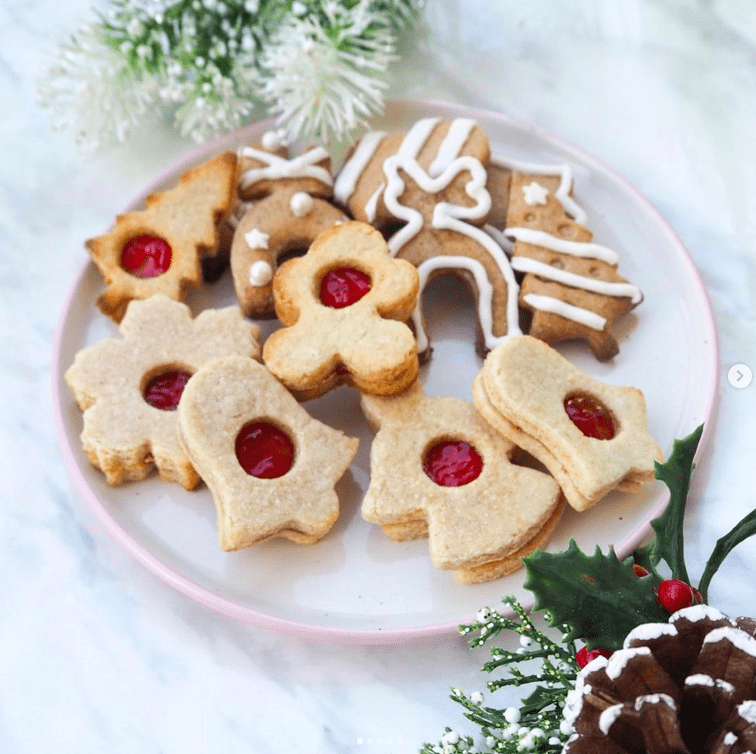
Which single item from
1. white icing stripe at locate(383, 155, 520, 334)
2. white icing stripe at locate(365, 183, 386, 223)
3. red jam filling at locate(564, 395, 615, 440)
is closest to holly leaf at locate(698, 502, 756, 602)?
red jam filling at locate(564, 395, 615, 440)

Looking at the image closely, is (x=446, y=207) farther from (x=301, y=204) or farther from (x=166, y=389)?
(x=166, y=389)

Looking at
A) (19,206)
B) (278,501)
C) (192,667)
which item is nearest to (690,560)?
(278,501)

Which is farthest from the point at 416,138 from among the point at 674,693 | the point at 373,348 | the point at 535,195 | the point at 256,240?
the point at 674,693

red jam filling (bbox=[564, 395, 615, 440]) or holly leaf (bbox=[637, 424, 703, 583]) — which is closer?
holly leaf (bbox=[637, 424, 703, 583])

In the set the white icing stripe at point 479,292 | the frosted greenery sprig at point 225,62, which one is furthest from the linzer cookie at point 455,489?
the frosted greenery sprig at point 225,62

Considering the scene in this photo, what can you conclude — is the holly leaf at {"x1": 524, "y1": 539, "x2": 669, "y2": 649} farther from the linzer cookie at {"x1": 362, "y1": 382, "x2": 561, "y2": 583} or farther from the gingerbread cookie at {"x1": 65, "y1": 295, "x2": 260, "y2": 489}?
the gingerbread cookie at {"x1": 65, "y1": 295, "x2": 260, "y2": 489}
